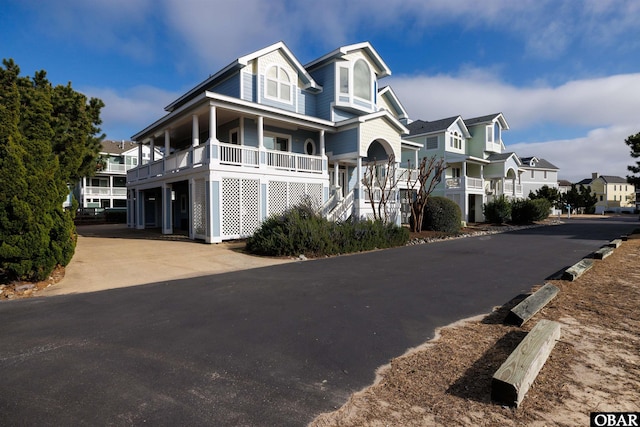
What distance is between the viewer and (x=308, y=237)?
38.1 ft

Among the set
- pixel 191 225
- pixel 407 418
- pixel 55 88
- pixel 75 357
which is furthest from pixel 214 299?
pixel 55 88

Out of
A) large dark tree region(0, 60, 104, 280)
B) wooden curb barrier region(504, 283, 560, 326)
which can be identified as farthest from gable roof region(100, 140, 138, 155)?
wooden curb barrier region(504, 283, 560, 326)

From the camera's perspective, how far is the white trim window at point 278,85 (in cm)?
1806

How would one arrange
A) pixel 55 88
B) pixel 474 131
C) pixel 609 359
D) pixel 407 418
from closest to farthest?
1. pixel 407 418
2. pixel 609 359
3. pixel 55 88
4. pixel 474 131

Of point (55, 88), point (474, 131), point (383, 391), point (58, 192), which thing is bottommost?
point (383, 391)

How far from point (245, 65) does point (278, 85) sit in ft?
6.83

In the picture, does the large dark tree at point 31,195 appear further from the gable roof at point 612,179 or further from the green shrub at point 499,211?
the gable roof at point 612,179

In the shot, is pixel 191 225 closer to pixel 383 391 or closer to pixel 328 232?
pixel 328 232

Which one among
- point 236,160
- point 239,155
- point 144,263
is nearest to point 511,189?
point 239,155

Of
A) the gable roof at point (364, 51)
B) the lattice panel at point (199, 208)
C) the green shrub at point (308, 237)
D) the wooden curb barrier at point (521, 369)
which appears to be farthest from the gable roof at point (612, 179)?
the wooden curb barrier at point (521, 369)

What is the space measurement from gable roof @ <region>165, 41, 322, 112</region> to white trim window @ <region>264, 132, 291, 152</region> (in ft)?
11.4

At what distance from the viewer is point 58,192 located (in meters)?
8.02

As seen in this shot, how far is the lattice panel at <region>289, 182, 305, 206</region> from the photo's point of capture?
16.7 m

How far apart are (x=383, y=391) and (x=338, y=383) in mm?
420
